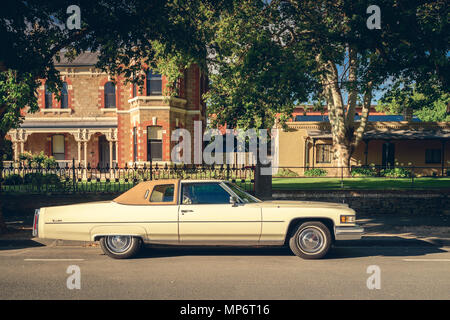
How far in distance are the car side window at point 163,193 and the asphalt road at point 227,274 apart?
3.72ft

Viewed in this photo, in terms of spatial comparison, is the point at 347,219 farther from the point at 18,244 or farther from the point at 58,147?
the point at 58,147

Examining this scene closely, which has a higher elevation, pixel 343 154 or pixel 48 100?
pixel 48 100

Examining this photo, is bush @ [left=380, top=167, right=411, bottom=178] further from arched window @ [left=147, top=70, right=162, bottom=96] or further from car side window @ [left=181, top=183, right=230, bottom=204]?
car side window @ [left=181, top=183, right=230, bottom=204]

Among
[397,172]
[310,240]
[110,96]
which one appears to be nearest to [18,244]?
[310,240]

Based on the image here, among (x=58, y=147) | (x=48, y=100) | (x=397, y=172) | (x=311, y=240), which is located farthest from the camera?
(x=58, y=147)

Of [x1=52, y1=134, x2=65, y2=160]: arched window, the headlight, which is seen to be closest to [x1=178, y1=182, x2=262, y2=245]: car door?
the headlight

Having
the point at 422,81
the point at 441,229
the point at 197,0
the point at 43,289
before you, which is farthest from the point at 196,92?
the point at 43,289

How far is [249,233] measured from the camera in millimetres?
6590

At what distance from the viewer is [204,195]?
23.1 ft

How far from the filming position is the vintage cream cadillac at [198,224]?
659 centimetres

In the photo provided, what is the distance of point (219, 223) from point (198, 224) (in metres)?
0.40
